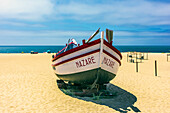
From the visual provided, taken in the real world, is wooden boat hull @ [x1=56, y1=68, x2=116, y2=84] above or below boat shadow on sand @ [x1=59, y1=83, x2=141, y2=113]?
above

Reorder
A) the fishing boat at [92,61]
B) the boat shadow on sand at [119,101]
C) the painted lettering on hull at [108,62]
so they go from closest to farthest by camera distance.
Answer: the boat shadow on sand at [119,101] < the fishing boat at [92,61] < the painted lettering on hull at [108,62]

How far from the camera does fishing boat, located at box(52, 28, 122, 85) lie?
279 inches

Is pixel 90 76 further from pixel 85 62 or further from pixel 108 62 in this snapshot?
pixel 108 62

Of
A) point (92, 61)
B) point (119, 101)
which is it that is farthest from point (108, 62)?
point (119, 101)

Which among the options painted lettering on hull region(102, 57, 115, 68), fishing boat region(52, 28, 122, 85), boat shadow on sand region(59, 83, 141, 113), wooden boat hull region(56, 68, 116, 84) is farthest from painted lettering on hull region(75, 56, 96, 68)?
boat shadow on sand region(59, 83, 141, 113)

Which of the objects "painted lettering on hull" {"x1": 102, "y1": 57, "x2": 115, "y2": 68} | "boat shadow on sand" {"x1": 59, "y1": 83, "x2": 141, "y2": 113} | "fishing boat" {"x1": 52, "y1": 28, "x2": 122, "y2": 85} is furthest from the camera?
"painted lettering on hull" {"x1": 102, "y1": 57, "x2": 115, "y2": 68}

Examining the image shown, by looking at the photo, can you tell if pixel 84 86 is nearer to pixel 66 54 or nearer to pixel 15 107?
pixel 66 54

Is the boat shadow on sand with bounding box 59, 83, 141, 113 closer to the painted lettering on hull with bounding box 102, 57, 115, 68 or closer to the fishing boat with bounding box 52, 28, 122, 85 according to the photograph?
the fishing boat with bounding box 52, 28, 122, 85

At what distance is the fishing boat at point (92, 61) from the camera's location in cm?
709

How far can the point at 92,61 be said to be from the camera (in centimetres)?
718

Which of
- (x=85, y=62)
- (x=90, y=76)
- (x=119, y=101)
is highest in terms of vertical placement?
(x=85, y=62)

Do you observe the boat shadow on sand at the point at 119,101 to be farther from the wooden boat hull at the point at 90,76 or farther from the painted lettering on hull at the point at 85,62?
the painted lettering on hull at the point at 85,62

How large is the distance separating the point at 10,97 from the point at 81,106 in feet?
12.4

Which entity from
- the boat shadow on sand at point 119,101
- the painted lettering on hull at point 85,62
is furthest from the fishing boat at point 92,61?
the boat shadow on sand at point 119,101
